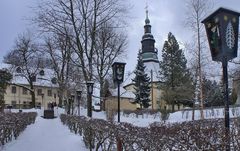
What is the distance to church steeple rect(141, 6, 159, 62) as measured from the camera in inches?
3374

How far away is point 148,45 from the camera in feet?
286

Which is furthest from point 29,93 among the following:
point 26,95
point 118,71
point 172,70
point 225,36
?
point 225,36

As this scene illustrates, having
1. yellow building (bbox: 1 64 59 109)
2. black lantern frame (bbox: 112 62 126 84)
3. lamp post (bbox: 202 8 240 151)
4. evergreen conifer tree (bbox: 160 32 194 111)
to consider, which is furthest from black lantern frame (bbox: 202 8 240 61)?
yellow building (bbox: 1 64 59 109)

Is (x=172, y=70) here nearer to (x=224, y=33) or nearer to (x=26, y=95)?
(x=26, y=95)

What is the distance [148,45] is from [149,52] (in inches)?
107

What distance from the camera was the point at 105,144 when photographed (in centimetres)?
1028

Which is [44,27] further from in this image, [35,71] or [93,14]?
[35,71]

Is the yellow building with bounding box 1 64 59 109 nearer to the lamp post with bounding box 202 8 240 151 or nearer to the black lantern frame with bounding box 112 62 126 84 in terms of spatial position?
the black lantern frame with bounding box 112 62 126 84

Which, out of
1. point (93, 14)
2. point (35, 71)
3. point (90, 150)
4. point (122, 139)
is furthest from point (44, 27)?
point (35, 71)

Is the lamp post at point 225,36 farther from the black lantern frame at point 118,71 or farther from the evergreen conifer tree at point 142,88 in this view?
the evergreen conifer tree at point 142,88

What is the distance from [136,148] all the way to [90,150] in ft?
18.7

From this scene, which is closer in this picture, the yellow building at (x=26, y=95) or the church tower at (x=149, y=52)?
the yellow building at (x=26, y=95)

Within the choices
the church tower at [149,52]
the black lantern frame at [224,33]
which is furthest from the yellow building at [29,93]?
the black lantern frame at [224,33]

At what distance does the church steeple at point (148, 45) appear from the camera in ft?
281
